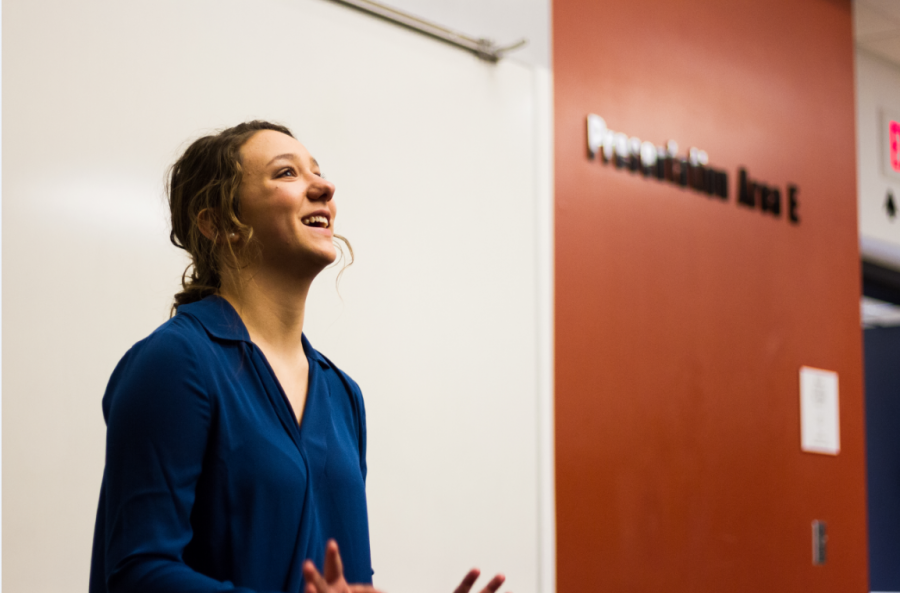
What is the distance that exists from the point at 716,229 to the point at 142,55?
2164 mm

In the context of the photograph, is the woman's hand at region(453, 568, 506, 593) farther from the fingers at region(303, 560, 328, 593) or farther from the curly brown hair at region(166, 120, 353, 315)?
the curly brown hair at region(166, 120, 353, 315)

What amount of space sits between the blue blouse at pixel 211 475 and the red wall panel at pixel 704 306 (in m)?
1.58

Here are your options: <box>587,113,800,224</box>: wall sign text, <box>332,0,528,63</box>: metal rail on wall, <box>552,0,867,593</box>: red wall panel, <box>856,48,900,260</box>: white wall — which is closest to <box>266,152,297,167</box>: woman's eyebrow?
<box>332,0,528,63</box>: metal rail on wall

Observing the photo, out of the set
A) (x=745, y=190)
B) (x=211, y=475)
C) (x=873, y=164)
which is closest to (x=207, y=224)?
(x=211, y=475)

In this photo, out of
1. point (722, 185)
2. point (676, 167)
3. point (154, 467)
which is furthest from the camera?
point (722, 185)

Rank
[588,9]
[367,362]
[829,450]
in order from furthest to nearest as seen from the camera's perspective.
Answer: [829,450]
[588,9]
[367,362]

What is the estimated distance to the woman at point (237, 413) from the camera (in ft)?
3.74

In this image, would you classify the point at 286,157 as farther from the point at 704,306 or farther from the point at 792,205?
the point at 792,205

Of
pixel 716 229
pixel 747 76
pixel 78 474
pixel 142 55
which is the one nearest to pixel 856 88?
pixel 747 76

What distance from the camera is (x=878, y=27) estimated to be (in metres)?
4.28

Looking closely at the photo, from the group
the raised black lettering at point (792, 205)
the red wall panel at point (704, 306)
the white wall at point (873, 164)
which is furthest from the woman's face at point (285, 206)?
the white wall at point (873, 164)

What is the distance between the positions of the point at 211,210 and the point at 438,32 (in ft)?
4.21

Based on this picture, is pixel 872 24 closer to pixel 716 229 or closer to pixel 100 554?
pixel 716 229

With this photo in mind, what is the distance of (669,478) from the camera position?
3.07 meters
